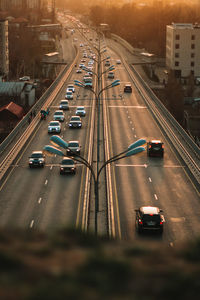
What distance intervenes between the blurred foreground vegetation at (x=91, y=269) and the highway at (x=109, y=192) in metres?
17.4

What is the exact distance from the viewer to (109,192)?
33.0m

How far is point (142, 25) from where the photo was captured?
198875 millimetres

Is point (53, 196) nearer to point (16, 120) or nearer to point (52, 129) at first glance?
point (52, 129)

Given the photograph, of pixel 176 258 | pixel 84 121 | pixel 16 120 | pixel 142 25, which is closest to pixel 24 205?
pixel 176 258

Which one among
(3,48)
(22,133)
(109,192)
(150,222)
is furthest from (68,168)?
(3,48)

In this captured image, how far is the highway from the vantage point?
27663mm

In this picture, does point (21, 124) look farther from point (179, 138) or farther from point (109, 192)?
point (109, 192)

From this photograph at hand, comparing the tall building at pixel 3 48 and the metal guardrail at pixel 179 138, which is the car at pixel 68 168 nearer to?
the metal guardrail at pixel 179 138

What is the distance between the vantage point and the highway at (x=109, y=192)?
90.8ft

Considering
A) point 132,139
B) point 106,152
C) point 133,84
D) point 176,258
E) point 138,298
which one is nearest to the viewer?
point 138,298

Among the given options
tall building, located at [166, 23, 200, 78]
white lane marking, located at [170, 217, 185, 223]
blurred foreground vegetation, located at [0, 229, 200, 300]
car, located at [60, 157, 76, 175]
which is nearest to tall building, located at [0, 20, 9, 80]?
tall building, located at [166, 23, 200, 78]

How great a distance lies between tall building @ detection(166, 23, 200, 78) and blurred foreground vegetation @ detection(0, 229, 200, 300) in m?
118

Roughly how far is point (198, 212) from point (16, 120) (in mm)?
44759

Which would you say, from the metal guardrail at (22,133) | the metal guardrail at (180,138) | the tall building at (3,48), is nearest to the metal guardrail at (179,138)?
the metal guardrail at (180,138)
